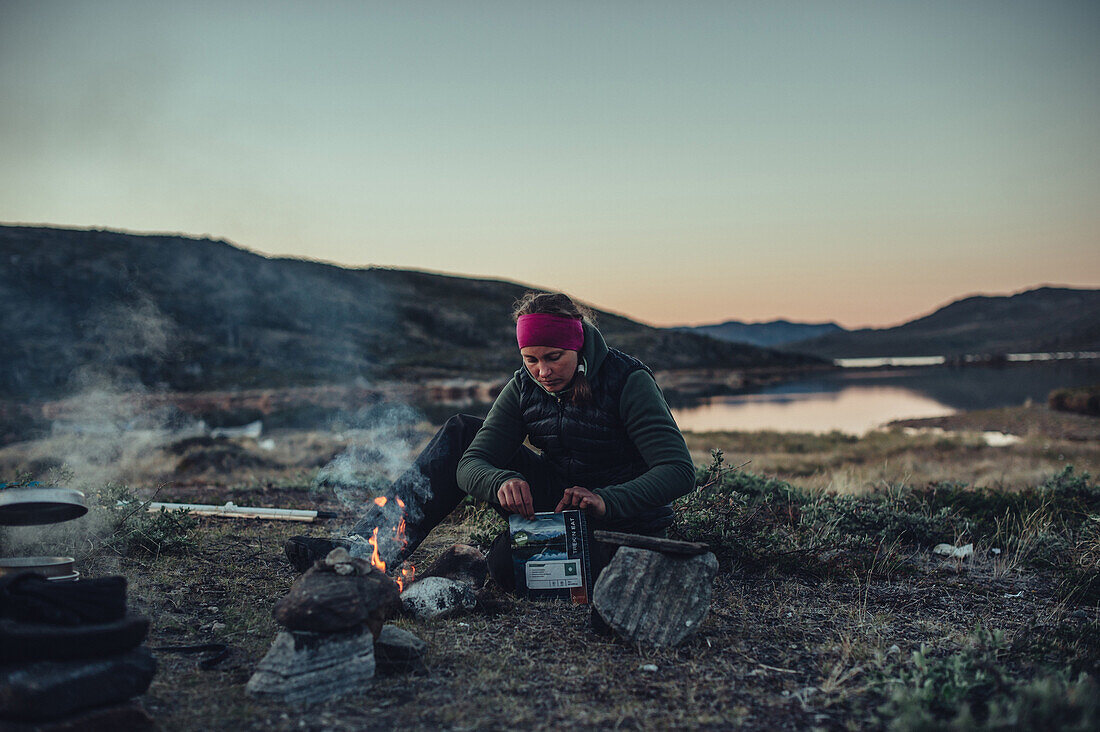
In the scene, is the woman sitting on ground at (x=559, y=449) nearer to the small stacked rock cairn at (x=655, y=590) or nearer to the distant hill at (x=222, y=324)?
the small stacked rock cairn at (x=655, y=590)

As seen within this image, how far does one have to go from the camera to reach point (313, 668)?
8.92 ft

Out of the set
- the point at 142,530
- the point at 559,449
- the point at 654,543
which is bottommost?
the point at 142,530

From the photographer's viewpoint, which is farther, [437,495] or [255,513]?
[255,513]

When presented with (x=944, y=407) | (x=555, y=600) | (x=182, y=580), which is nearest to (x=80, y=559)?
(x=182, y=580)

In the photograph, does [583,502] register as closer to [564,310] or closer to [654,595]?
[654,595]

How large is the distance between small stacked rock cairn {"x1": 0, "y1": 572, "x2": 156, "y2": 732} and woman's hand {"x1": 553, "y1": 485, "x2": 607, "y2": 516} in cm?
192

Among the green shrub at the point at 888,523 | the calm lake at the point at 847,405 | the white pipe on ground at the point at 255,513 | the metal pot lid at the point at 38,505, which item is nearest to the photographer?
the metal pot lid at the point at 38,505

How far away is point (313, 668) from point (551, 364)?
1806mm

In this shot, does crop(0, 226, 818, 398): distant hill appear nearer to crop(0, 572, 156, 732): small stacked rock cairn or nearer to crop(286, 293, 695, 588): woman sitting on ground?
crop(286, 293, 695, 588): woman sitting on ground

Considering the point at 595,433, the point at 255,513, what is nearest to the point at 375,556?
the point at 595,433

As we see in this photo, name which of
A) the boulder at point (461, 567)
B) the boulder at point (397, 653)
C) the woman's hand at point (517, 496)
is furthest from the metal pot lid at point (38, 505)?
the woman's hand at point (517, 496)

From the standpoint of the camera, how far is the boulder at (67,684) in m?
2.25

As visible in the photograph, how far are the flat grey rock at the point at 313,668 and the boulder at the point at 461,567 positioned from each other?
1.22m

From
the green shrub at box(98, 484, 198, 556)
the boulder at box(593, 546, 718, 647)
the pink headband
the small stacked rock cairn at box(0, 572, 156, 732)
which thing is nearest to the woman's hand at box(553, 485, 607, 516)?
the boulder at box(593, 546, 718, 647)
